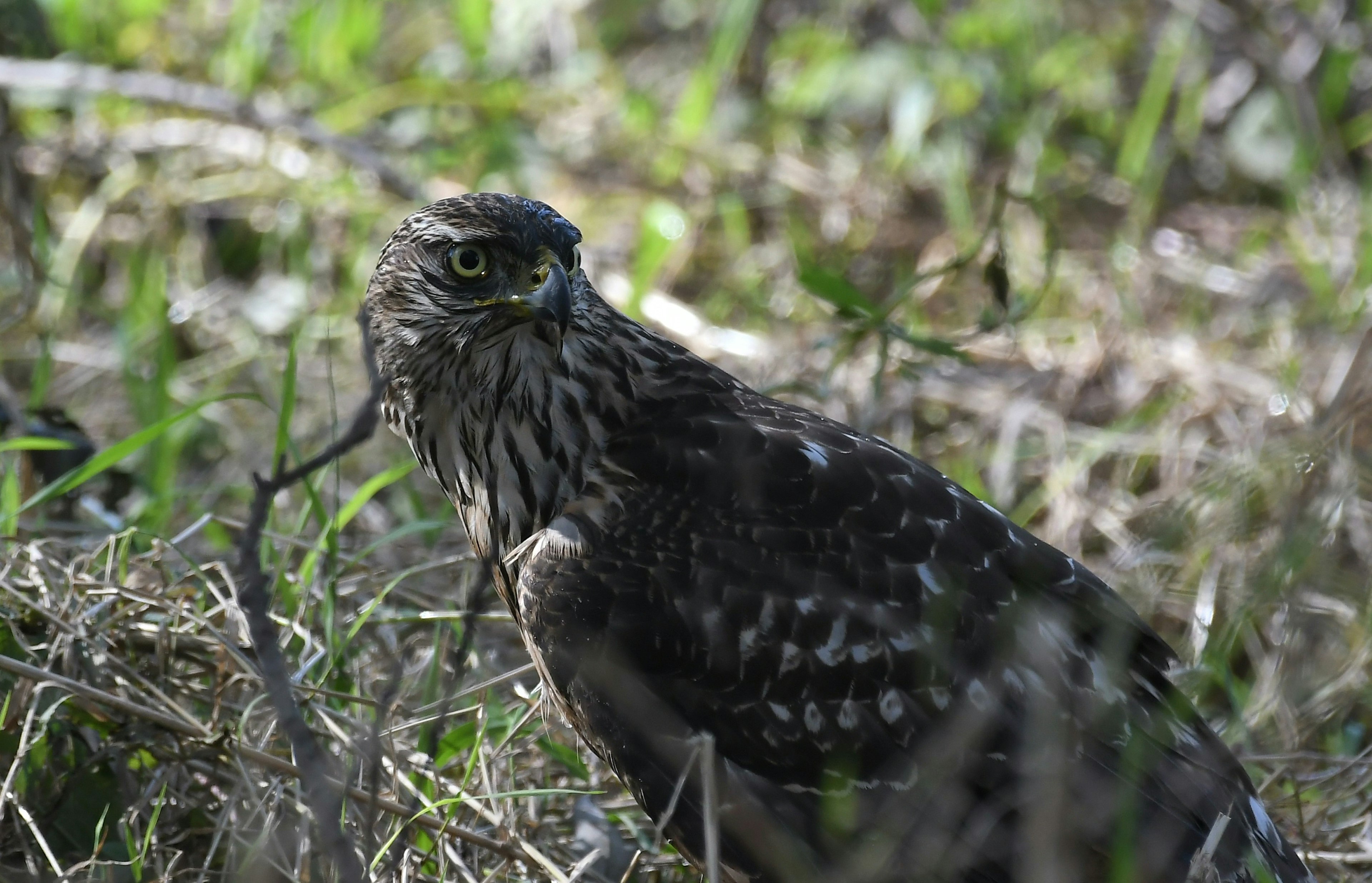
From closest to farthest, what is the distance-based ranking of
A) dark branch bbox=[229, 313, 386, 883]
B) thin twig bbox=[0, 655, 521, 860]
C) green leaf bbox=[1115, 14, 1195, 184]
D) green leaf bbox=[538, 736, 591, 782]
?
dark branch bbox=[229, 313, 386, 883], thin twig bbox=[0, 655, 521, 860], green leaf bbox=[538, 736, 591, 782], green leaf bbox=[1115, 14, 1195, 184]

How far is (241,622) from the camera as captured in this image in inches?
131

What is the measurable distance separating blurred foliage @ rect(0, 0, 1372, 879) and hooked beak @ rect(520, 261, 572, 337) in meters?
1.44

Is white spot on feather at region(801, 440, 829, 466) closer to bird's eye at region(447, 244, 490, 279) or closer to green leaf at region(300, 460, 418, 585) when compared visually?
bird's eye at region(447, 244, 490, 279)

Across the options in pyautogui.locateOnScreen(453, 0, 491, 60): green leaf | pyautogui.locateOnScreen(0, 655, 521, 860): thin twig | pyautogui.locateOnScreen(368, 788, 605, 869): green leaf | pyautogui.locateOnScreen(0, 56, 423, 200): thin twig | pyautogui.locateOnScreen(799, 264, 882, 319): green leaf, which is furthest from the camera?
pyautogui.locateOnScreen(453, 0, 491, 60): green leaf

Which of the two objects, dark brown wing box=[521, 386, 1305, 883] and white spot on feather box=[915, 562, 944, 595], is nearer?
dark brown wing box=[521, 386, 1305, 883]

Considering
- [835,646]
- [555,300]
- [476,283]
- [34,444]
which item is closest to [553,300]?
[555,300]

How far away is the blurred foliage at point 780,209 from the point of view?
4.87m

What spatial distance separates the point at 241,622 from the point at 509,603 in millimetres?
677

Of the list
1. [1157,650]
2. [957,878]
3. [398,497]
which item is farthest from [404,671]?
[1157,650]

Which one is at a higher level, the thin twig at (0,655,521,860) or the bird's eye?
the bird's eye

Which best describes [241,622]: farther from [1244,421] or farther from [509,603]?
[1244,421]

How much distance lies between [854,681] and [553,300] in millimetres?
975

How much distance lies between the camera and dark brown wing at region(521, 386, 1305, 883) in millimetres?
2770

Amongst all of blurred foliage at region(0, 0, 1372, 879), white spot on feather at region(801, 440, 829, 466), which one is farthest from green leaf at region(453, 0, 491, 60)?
white spot on feather at region(801, 440, 829, 466)
